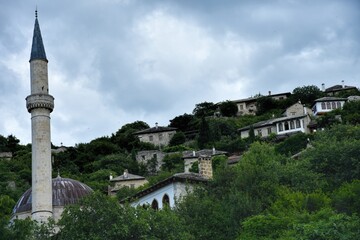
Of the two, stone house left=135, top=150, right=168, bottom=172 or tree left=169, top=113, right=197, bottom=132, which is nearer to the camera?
stone house left=135, top=150, right=168, bottom=172

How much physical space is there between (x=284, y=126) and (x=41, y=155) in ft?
162

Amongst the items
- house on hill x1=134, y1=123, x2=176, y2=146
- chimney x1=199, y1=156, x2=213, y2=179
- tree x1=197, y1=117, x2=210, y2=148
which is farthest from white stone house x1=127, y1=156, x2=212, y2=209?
house on hill x1=134, y1=123, x2=176, y2=146

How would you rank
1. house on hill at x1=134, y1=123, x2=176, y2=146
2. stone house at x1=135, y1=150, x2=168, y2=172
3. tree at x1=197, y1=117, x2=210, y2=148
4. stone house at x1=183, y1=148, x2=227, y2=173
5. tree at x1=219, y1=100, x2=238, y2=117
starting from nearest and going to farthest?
stone house at x1=183, y1=148, x2=227, y2=173
stone house at x1=135, y1=150, x2=168, y2=172
tree at x1=197, y1=117, x2=210, y2=148
house on hill at x1=134, y1=123, x2=176, y2=146
tree at x1=219, y1=100, x2=238, y2=117

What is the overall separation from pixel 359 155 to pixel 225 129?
5244cm

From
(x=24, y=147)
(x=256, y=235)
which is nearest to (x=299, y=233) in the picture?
(x=256, y=235)

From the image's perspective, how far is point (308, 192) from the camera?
146ft

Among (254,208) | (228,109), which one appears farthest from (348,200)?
(228,109)

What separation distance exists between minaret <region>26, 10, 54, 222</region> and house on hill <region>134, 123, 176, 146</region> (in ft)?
188

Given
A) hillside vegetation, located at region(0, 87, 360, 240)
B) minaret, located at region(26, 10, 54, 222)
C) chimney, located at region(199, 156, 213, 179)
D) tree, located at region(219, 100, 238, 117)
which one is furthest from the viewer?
tree, located at region(219, 100, 238, 117)

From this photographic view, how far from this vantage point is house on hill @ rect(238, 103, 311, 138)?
302 ft

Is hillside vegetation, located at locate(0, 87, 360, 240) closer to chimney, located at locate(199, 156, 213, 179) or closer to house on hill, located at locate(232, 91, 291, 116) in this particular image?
chimney, located at locate(199, 156, 213, 179)

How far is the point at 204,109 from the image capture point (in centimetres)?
12275

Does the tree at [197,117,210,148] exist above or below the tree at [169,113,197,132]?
below

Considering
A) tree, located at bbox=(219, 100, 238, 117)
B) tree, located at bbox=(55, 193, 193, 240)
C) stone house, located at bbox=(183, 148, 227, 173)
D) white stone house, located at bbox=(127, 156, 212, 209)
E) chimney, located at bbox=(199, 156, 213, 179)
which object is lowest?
tree, located at bbox=(55, 193, 193, 240)
